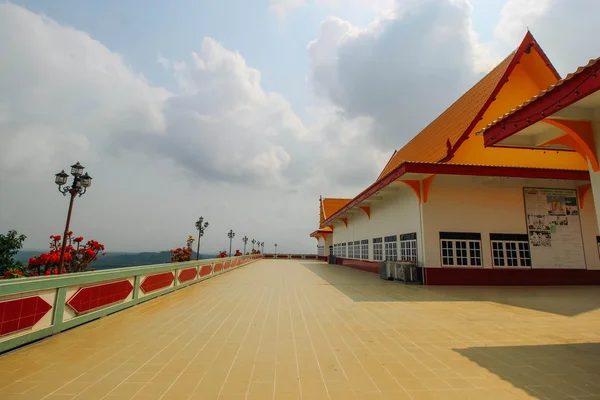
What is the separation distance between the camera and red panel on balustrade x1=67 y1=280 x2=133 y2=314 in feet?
17.0

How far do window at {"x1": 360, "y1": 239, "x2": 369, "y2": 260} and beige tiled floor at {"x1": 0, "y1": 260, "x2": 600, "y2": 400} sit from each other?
12988 mm

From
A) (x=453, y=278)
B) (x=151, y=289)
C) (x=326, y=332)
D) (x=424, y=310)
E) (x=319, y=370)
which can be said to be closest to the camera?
(x=319, y=370)

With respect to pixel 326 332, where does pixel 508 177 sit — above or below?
above

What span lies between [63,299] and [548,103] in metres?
8.64

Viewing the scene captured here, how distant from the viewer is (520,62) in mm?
13633

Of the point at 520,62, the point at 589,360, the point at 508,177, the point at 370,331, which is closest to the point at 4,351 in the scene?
the point at 370,331

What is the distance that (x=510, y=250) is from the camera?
39.7 ft

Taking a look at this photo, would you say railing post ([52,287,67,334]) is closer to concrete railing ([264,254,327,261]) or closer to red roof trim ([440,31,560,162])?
red roof trim ([440,31,560,162])

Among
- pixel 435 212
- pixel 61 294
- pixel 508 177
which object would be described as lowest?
pixel 61 294

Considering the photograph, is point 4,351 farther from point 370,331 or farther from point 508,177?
point 508,177

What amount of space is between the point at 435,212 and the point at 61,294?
12.3 metres

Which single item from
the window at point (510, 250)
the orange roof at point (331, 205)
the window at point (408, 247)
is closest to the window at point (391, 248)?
the window at point (408, 247)

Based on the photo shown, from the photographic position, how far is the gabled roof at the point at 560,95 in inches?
154

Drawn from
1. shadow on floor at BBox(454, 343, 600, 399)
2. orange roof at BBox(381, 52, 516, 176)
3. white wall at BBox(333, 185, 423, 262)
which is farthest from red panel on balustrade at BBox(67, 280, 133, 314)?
orange roof at BBox(381, 52, 516, 176)
